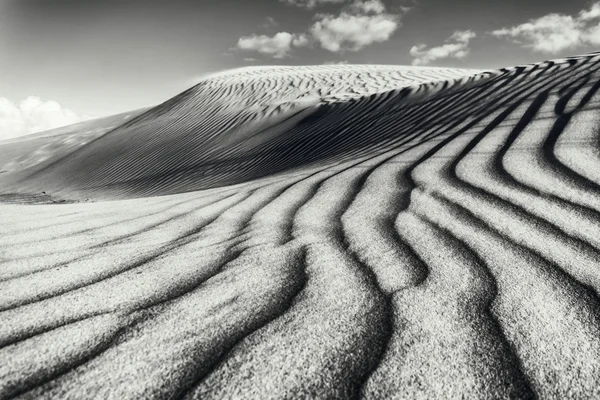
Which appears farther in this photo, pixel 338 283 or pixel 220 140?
pixel 220 140

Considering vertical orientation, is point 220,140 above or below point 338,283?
below

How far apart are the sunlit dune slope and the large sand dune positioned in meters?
1.97

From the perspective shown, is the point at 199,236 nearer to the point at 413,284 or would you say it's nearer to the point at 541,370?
the point at 413,284

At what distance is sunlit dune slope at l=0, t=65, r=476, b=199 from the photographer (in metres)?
6.28

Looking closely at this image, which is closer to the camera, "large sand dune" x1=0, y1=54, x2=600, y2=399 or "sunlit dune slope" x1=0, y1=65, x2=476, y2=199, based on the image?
"large sand dune" x1=0, y1=54, x2=600, y2=399

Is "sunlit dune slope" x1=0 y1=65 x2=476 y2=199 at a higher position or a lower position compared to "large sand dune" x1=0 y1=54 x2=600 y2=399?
lower

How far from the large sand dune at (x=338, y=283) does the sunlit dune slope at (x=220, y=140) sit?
6.47 ft

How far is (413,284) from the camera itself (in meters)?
1.21

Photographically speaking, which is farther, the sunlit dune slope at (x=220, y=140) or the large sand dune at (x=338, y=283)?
the sunlit dune slope at (x=220, y=140)

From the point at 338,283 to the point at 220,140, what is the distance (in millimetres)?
8226

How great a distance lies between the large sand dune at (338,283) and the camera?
0.83m

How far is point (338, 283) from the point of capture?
1.25 metres

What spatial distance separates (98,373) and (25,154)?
18.0m

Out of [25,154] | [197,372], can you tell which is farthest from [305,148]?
[25,154]
